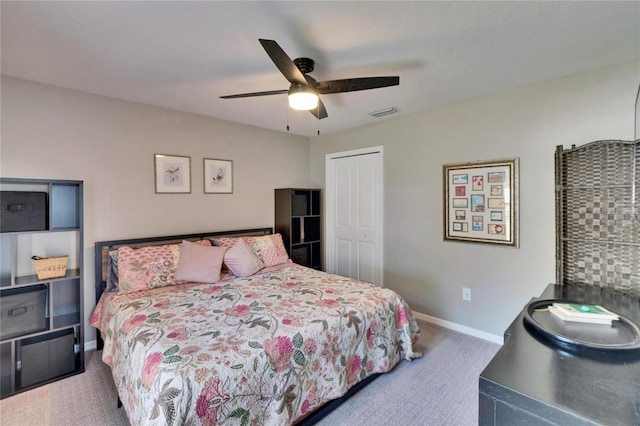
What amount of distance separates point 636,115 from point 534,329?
6.28 ft

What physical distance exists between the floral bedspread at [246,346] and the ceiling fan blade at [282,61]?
61.2 inches

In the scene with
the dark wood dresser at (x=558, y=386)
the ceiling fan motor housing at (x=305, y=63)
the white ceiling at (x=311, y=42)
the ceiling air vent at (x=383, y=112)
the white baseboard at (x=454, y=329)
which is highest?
the ceiling air vent at (x=383, y=112)

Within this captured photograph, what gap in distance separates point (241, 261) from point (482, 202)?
8.34 ft

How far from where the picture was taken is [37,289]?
2.37m

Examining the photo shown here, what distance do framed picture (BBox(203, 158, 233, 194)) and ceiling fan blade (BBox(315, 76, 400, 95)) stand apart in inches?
81.2

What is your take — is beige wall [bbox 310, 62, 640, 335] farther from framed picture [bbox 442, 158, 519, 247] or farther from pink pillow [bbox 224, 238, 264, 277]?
pink pillow [bbox 224, 238, 264, 277]

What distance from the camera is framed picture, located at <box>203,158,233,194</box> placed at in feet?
11.5

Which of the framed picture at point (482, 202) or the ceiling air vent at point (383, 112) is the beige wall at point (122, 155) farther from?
the framed picture at point (482, 202)

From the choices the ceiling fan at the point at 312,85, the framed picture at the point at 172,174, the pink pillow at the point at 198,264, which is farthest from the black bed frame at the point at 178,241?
the ceiling fan at the point at 312,85

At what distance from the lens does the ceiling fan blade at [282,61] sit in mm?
1453

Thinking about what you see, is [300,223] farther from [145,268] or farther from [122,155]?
[122,155]

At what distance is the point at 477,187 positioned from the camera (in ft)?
9.61

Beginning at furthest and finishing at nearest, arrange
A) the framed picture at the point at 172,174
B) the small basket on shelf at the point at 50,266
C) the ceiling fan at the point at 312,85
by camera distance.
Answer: the framed picture at the point at 172,174, the small basket on shelf at the point at 50,266, the ceiling fan at the point at 312,85

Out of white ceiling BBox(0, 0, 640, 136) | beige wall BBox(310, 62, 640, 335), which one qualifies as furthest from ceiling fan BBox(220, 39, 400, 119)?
beige wall BBox(310, 62, 640, 335)
